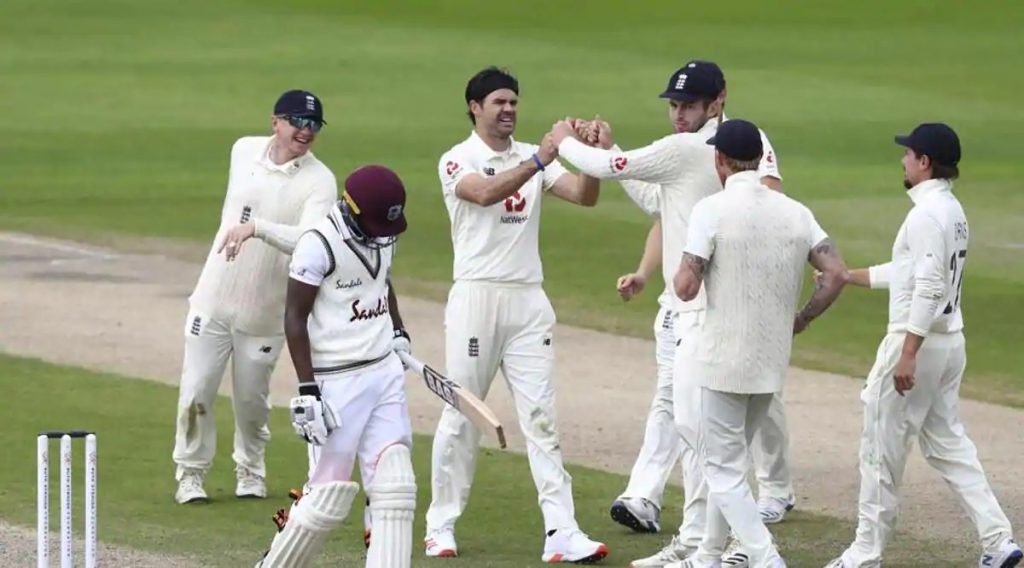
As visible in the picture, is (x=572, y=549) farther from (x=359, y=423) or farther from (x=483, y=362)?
(x=359, y=423)

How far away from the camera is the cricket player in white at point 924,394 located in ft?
31.1

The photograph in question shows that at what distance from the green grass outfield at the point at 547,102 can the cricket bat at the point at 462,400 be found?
621 centimetres

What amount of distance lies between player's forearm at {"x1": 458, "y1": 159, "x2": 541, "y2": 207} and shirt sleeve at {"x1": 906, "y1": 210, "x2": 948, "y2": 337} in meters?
1.89

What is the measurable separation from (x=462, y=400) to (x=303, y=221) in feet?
7.83

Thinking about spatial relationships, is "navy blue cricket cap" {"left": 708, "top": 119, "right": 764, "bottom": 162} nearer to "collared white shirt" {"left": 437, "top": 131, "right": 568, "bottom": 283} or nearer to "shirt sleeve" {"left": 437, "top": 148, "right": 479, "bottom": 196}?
"collared white shirt" {"left": 437, "top": 131, "right": 568, "bottom": 283}

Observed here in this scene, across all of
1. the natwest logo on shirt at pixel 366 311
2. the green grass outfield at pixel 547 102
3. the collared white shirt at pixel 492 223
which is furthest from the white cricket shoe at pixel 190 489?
Answer: the green grass outfield at pixel 547 102

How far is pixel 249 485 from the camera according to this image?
1138 cm

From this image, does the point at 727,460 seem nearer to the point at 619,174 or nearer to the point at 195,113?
the point at 619,174

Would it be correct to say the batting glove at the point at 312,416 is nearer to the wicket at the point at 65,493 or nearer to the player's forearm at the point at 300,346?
the player's forearm at the point at 300,346

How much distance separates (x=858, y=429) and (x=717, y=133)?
453 centimetres

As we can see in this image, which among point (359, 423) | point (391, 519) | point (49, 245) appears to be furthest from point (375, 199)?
point (49, 245)

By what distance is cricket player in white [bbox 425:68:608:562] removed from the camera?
1035cm

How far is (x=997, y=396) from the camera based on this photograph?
556 inches

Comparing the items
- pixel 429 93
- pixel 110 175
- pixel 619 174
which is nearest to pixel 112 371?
pixel 619 174
